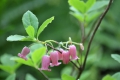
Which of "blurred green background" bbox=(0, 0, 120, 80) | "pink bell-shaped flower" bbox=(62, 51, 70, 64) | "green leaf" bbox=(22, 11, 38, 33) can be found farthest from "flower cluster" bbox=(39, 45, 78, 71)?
"blurred green background" bbox=(0, 0, 120, 80)

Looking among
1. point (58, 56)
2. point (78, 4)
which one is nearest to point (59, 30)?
point (78, 4)

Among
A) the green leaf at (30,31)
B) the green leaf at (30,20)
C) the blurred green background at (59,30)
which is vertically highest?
the green leaf at (30,20)

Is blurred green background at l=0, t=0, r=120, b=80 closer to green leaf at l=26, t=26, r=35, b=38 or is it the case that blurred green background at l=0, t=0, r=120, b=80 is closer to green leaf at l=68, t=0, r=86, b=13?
green leaf at l=68, t=0, r=86, b=13

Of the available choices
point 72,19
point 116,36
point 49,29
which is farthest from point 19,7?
point 116,36

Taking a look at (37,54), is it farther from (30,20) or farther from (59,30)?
(59,30)

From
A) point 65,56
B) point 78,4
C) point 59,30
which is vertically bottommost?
point 59,30

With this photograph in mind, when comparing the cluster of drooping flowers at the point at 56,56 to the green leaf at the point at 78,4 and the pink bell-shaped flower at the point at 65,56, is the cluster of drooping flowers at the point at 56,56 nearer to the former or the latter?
the pink bell-shaped flower at the point at 65,56

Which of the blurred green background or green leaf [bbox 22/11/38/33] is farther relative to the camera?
the blurred green background

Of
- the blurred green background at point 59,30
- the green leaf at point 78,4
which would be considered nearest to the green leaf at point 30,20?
the green leaf at point 78,4

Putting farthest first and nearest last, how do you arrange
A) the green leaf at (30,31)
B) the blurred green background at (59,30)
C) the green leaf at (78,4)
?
the blurred green background at (59,30) < the green leaf at (78,4) < the green leaf at (30,31)

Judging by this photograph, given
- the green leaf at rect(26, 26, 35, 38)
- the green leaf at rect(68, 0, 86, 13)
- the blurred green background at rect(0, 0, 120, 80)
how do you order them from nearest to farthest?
the green leaf at rect(26, 26, 35, 38) < the green leaf at rect(68, 0, 86, 13) < the blurred green background at rect(0, 0, 120, 80)

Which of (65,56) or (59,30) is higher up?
(65,56)

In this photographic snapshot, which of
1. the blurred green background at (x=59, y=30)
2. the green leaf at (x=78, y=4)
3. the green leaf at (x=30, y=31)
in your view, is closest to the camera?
the green leaf at (x=30, y=31)
